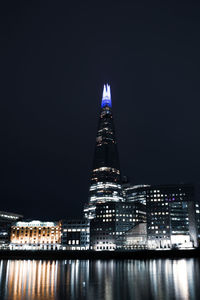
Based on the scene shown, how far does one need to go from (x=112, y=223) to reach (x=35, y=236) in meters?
50.4

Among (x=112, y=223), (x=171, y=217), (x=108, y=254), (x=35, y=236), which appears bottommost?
(x=108, y=254)

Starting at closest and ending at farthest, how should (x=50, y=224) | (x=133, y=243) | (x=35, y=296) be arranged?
(x=35, y=296) → (x=133, y=243) → (x=50, y=224)

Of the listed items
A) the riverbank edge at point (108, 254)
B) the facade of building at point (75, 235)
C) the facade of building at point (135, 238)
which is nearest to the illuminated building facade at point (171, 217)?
the facade of building at point (135, 238)

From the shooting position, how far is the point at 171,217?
173 meters

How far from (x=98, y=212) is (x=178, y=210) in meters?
52.5

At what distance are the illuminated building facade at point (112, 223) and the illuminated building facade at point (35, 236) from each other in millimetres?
23491

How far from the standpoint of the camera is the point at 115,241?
6988 inches

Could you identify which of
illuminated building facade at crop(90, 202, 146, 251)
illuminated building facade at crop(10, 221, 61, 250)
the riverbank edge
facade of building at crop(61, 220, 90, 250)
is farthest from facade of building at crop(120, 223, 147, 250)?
illuminated building facade at crop(10, 221, 61, 250)

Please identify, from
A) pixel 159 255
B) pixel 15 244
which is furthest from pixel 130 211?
pixel 15 244

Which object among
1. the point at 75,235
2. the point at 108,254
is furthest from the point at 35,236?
the point at 108,254

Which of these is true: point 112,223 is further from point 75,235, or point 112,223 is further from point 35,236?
point 35,236

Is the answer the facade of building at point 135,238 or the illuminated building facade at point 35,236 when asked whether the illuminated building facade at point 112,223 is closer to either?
the facade of building at point 135,238

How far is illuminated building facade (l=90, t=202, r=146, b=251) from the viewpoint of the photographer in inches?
7047

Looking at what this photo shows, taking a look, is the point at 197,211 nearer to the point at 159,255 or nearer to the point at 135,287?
the point at 159,255
